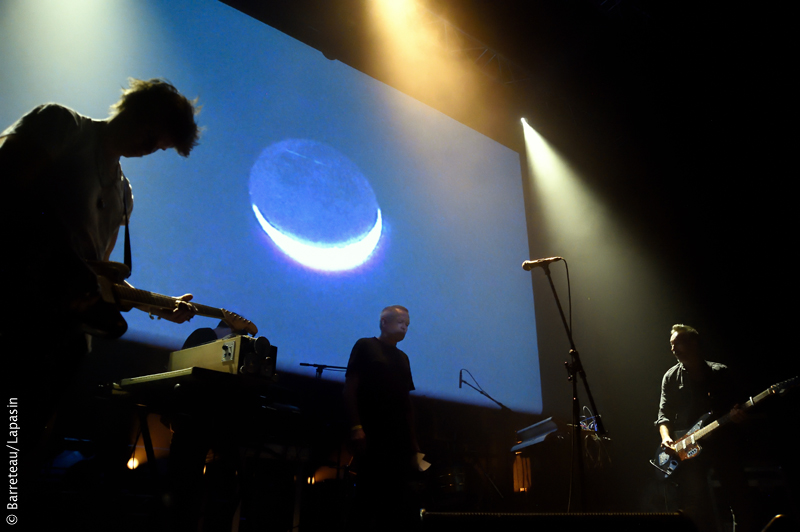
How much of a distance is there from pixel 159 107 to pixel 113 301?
73cm

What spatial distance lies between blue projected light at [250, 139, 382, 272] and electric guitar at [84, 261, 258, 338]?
72.5 inches

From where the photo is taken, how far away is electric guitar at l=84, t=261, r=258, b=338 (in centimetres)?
142

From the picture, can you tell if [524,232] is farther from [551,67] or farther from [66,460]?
[66,460]

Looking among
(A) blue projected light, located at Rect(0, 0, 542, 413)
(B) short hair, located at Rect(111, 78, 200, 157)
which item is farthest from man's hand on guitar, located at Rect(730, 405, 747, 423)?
(B) short hair, located at Rect(111, 78, 200, 157)

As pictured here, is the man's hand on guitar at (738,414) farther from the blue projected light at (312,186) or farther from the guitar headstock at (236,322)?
the guitar headstock at (236,322)

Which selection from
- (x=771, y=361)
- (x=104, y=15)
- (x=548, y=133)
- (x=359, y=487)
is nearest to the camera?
(x=359, y=487)

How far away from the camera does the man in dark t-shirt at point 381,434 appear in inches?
93.9

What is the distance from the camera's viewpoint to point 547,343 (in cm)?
582

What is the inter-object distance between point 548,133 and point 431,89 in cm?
186

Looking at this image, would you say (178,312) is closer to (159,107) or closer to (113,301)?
(113,301)

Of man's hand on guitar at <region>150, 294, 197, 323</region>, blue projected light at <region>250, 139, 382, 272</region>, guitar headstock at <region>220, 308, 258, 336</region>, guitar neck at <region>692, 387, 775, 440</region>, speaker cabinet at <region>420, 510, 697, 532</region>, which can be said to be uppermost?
blue projected light at <region>250, 139, 382, 272</region>

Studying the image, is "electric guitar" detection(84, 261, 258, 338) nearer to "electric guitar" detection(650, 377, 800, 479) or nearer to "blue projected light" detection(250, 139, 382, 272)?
"blue projected light" detection(250, 139, 382, 272)

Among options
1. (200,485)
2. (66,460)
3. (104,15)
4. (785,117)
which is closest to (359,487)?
(200,485)

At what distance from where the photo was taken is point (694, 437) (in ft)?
10.7
